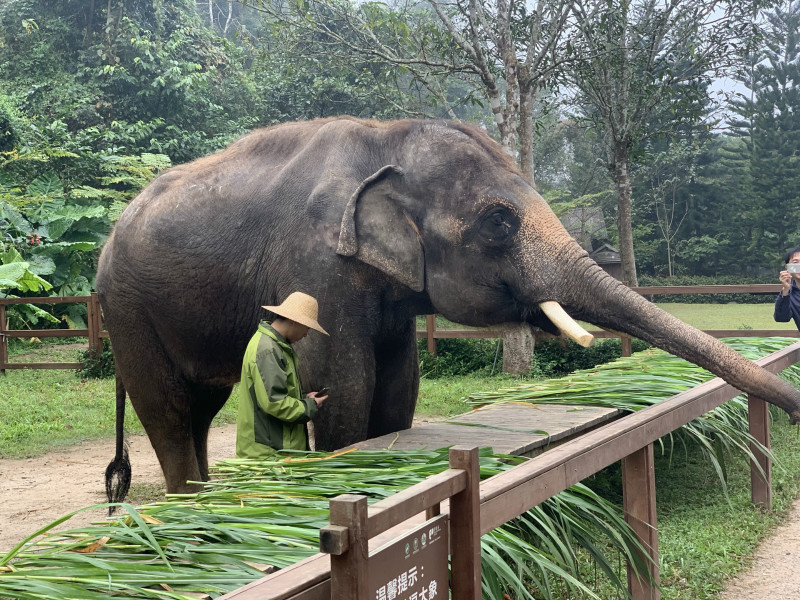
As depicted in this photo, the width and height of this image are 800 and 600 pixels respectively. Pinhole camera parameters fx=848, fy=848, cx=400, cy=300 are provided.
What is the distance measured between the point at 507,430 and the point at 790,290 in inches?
156

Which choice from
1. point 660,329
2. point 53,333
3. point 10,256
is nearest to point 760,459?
point 660,329

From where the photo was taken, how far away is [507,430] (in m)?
4.27

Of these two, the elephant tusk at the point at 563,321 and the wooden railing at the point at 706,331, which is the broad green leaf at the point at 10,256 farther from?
the elephant tusk at the point at 563,321

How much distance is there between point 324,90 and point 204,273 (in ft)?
53.4

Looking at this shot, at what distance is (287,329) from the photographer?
372 centimetres

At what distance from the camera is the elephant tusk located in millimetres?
3948

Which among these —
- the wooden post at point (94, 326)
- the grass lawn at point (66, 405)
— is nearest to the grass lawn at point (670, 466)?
the grass lawn at point (66, 405)

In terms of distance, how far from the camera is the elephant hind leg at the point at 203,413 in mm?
5268

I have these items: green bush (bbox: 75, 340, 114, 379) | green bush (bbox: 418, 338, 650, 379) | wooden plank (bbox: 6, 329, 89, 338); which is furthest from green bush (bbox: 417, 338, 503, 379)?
wooden plank (bbox: 6, 329, 89, 338)

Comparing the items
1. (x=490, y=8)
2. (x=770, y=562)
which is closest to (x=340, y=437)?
(x=770, y=562)

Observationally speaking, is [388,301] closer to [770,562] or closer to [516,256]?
[516,256]

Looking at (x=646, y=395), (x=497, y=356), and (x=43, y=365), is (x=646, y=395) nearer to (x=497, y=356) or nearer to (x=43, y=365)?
(x=497, y=356)

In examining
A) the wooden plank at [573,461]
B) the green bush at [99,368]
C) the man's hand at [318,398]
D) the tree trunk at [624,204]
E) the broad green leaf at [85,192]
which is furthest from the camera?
the broad green leaf at [85,192]

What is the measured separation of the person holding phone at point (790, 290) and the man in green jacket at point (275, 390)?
15.3ft
